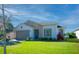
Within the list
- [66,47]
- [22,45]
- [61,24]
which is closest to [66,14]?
[61,24]

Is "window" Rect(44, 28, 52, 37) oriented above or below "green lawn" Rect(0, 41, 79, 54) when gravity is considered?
above

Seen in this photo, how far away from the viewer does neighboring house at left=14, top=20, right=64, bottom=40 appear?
11.2 ft

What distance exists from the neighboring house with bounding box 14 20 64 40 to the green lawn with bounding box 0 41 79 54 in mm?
77

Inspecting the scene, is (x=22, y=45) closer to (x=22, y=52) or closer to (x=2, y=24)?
(x=22, y=52)

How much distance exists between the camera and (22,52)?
3.41 meters

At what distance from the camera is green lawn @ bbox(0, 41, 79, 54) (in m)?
3.40

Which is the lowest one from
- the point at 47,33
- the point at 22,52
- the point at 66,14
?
the point at 22,52

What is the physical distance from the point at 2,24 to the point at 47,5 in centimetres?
57

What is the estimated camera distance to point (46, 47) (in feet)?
11.2

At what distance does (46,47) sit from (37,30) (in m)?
0.22

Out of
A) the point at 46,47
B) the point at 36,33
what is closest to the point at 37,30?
the point at 36,33

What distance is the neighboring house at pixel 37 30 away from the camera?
3.40 metres

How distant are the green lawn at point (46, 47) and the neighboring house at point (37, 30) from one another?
77mm

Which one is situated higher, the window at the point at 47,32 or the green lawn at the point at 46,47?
the window at the point at 47,32
